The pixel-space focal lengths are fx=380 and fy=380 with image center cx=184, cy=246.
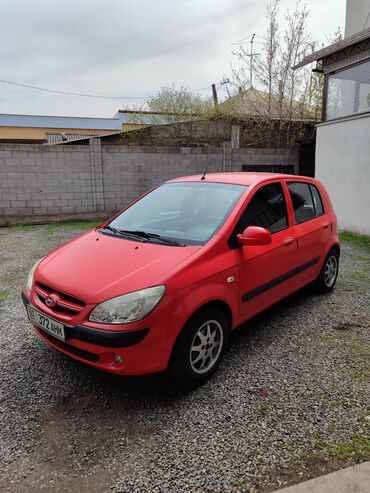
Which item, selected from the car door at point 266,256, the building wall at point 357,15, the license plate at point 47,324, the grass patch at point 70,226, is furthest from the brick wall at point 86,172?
the license plate at point 47,324

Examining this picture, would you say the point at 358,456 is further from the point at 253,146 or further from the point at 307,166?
the point at 253,146

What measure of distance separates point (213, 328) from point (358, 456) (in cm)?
119

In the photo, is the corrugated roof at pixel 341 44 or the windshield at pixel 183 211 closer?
the windshield at pixel 183 211

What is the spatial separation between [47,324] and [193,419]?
119 cm

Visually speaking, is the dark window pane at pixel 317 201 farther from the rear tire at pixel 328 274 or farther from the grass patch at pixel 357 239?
the grass patch at pixel 357 239

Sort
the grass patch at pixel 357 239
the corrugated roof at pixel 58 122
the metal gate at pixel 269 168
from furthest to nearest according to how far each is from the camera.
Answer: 1. the corrugated roof at pixel 58 122
2. the metal gate at pixel 269 168
3. the grass patch at pixel 357 239

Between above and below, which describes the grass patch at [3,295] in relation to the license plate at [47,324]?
below

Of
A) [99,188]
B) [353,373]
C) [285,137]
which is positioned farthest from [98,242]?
[285,137]

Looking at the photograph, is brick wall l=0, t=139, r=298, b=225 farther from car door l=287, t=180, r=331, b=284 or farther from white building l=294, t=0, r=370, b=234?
car door l=287, t=180, r=331, b=284

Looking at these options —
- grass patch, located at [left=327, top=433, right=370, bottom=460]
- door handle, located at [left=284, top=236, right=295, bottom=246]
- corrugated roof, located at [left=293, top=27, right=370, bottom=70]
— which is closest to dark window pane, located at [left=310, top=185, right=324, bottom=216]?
door handle, located at [left=284, top=236, right=295, bottom=246]

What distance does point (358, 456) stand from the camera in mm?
2188

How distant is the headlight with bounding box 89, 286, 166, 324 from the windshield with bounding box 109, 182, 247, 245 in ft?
2.23

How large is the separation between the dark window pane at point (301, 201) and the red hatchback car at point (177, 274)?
0.01 m

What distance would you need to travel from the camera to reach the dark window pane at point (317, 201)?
444 cm
